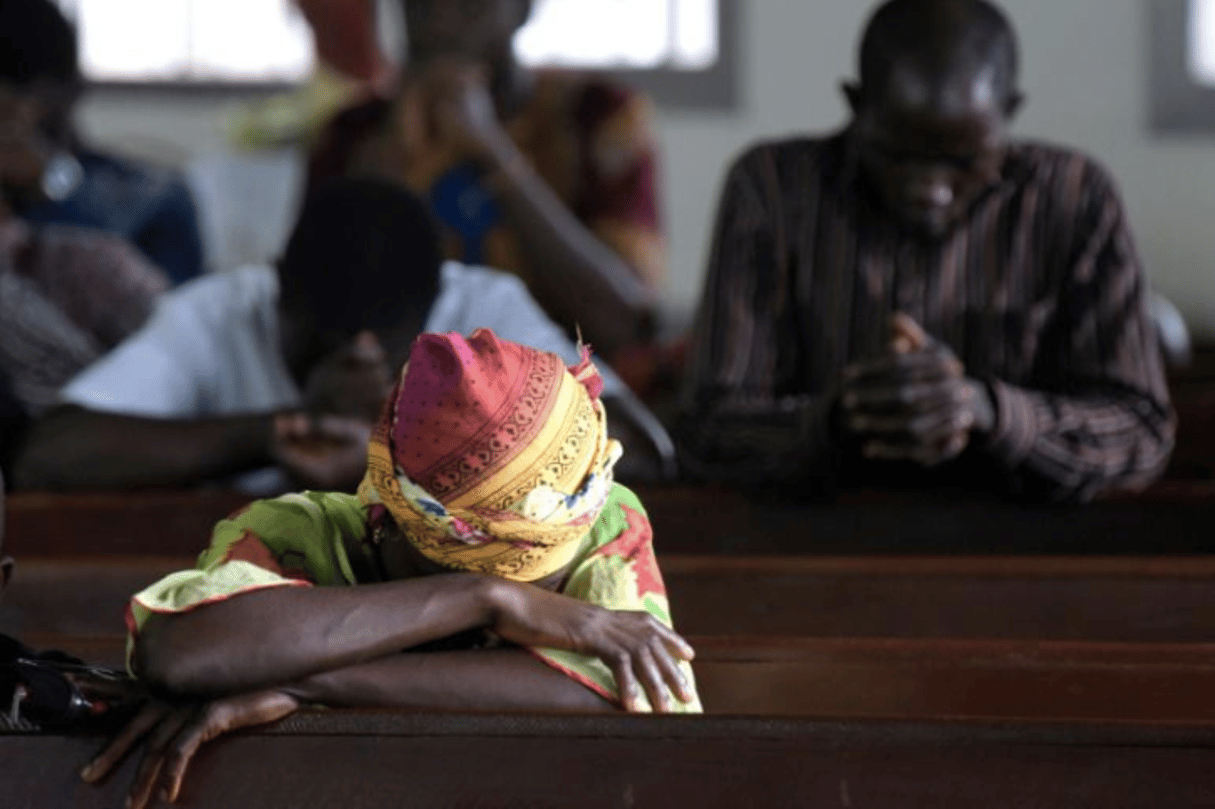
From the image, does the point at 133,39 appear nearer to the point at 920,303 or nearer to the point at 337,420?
the point at 337,420

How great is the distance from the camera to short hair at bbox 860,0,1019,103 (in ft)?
9.38

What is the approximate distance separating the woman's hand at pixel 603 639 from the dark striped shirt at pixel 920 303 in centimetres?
113

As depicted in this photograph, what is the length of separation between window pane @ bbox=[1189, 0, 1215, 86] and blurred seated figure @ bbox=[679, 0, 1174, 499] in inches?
120

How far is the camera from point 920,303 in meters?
3.04

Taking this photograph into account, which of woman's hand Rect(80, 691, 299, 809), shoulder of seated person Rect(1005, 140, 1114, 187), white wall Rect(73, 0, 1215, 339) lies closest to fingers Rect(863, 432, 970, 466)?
shoulder of seated person Rect(1005, 140, 1114, 187)

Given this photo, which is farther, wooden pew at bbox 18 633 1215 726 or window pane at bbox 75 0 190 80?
window pane at bbox 75 0 190 80

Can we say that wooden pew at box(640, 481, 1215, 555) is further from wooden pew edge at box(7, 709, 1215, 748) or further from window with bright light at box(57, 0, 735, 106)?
window with bright light at box(57, 0, 735, 106)

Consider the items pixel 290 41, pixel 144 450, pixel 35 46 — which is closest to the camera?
pixel 144 450

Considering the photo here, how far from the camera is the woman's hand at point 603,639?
176 cm

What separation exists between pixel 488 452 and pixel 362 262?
1.54 m

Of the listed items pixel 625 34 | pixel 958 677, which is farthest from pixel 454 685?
pixel 625 34

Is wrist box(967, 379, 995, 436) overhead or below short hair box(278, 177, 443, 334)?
below

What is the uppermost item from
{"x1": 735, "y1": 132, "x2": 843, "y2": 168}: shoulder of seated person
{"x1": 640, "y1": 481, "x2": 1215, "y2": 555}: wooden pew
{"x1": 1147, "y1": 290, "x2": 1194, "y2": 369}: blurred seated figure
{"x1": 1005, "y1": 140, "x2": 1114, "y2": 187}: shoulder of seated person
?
{"x1": 735, "y1": 132, "x2": 843, "y2": 168}: shoulder of seated person

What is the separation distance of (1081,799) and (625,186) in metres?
2.76
